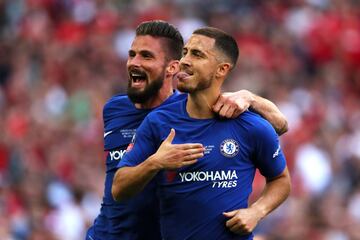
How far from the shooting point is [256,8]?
18.7 meters

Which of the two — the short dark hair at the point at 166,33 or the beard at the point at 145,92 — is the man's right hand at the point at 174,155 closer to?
the beard at the point at 145,92

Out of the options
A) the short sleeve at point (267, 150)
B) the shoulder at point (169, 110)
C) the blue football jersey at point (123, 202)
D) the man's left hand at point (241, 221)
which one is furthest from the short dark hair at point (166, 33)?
the man's left hand at point (241, 221)

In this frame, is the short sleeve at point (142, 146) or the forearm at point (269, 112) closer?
the short sleeve at point (142, 146)

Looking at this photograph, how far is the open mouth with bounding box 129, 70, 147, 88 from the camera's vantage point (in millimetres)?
8406

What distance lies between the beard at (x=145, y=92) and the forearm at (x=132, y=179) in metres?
0.78

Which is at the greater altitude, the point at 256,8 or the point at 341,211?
the point at 256,8

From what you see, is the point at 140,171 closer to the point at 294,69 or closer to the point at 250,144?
the point at 250,144

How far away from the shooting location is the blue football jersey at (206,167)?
777 centimetres

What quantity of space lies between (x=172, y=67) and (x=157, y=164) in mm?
1200

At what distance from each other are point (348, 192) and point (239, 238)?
710 cm

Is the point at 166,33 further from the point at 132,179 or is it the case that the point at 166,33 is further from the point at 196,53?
the point at 132,179

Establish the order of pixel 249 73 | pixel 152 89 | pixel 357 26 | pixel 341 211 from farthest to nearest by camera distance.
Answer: pixel 357 26 < pixel 249 73 < pixel 341 211 < pixel 152 89

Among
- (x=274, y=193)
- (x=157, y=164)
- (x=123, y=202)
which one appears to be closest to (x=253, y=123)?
(x=274, y=193)

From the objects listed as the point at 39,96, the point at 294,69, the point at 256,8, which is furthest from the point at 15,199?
the point at 256,8
